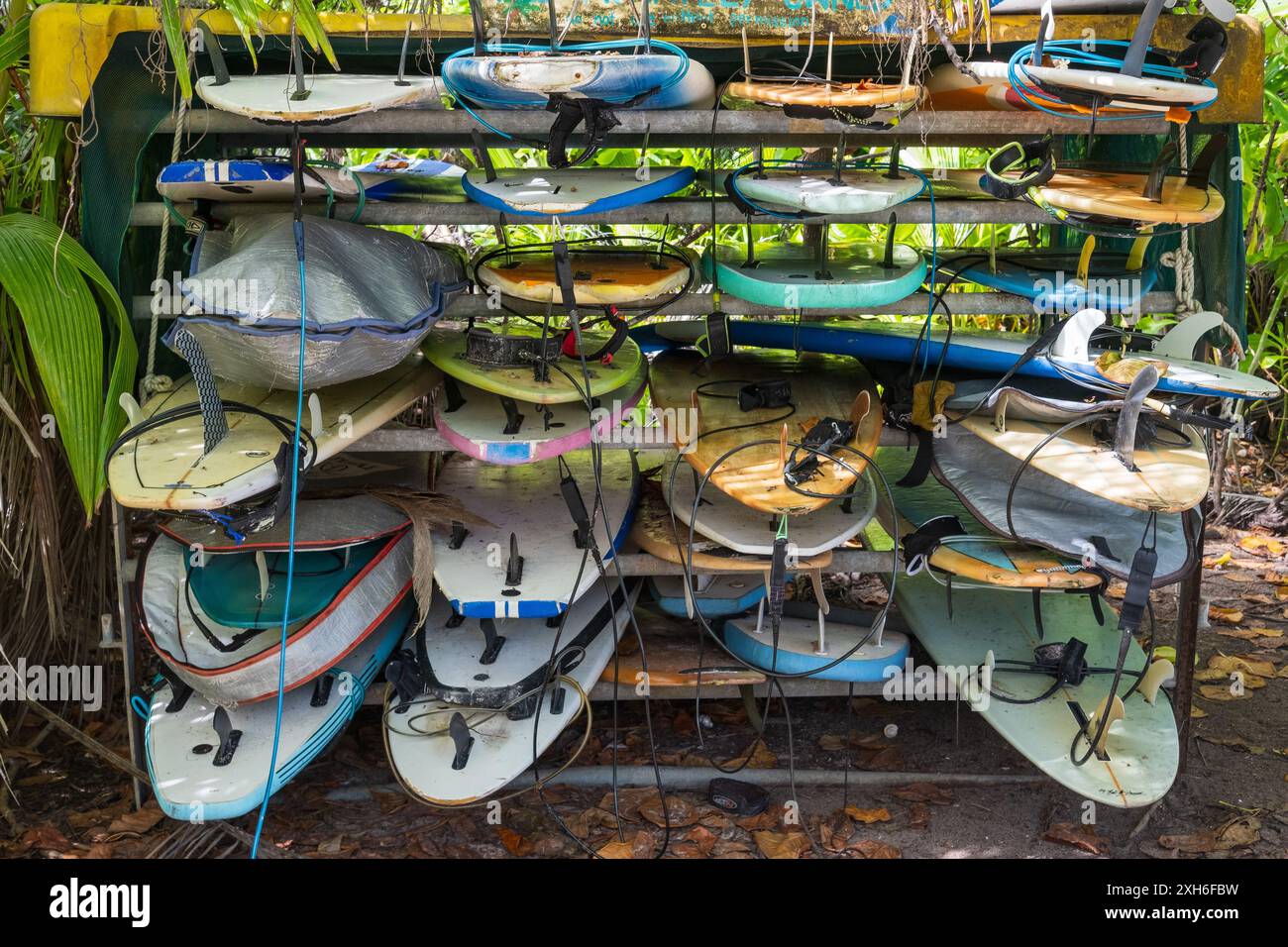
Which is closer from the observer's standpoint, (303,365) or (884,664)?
(303,365)

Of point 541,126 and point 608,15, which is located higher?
point 608,15

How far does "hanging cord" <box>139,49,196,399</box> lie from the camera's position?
3.02 m

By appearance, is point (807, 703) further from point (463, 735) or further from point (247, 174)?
point (247, 174)

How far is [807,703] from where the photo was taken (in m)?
3.84

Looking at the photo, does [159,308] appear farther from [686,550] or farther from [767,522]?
[767,522]

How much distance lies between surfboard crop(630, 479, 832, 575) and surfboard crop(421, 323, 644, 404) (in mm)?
400

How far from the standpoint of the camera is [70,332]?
9.75ft

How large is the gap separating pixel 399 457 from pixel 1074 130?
2.20 metres

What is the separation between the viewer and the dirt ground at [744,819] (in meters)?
3.17

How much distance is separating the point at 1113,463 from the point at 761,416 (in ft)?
3.07

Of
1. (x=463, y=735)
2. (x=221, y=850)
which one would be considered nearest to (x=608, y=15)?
(x=463, y=735)

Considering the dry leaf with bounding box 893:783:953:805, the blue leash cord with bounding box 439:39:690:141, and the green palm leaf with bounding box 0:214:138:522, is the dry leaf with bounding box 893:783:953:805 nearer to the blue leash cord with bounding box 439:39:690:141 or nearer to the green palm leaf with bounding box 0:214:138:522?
the blue leash cord with bounding box 439:39:690:141

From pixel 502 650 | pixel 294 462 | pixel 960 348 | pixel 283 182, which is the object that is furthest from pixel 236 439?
pixel 960 348

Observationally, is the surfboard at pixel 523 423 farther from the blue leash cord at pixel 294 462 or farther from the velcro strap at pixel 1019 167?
the velcro strap at pixel 1019 167
